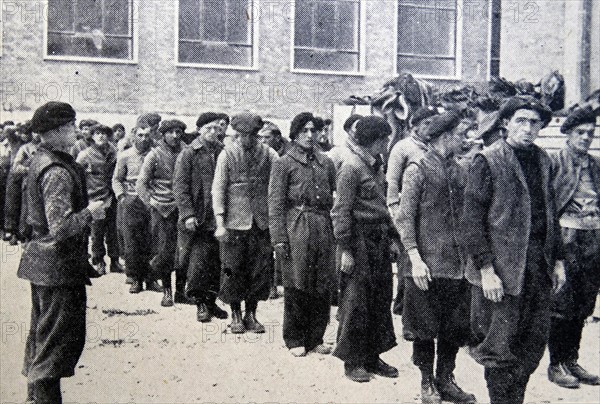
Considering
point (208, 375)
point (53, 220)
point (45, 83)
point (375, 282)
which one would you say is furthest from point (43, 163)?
point (375, 282)

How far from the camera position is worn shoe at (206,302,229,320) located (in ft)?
20.9

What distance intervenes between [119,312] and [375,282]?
2389mm

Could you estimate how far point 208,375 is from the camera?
479cm

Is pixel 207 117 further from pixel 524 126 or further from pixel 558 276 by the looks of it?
pixel 558 276

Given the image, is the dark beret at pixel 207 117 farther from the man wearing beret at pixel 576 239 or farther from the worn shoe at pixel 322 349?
the man wearing beret at pixel 576 239

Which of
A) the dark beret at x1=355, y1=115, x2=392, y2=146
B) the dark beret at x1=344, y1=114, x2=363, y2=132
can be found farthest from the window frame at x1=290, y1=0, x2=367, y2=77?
the dark beret at x1=355, y1=115, x2=392, y2=146

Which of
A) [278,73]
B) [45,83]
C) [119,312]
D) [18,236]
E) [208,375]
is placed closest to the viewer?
[18,236]

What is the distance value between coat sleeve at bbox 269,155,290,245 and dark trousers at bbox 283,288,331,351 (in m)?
0.41

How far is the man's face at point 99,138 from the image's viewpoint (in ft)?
20.3

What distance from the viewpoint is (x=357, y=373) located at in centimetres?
481

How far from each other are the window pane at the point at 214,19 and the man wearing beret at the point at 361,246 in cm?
113

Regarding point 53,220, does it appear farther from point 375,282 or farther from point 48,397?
point 375,282

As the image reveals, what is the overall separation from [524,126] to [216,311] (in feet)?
11.4

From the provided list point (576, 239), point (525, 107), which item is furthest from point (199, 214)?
point (525, 107)
